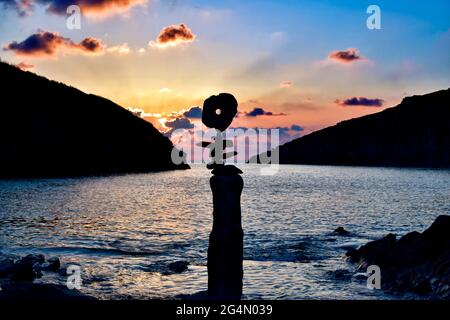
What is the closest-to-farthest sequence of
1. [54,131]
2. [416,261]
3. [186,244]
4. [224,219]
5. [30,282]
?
[224,219], [30,282], [416,261], [186,244], [54,131]

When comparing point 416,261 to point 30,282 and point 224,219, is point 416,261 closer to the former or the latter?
point 224,219

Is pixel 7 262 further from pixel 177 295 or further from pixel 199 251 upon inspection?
pixel 199 251

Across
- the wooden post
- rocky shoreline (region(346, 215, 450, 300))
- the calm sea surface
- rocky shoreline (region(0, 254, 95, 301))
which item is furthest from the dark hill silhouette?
the wooden post

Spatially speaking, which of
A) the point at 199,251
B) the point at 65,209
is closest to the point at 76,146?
the point at 65,209

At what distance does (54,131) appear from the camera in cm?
15375

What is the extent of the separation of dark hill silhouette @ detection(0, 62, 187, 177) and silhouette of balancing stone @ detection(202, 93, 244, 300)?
125 metres

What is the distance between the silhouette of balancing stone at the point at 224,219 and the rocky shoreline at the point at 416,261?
7.64 m

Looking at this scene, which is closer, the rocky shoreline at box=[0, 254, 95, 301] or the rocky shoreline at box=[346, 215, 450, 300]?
the rocky shoreline at box=[0, 254, 95, 301]

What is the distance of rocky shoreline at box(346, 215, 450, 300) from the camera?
15.7 metres

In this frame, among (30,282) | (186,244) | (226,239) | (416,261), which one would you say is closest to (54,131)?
(186,244)

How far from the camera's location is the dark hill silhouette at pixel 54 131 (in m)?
136

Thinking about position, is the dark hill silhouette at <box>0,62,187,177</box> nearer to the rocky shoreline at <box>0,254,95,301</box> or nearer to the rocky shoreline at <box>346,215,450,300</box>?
the rocky shoreline at <box>0,254,95,301</box>

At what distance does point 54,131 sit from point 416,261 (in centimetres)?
15002
